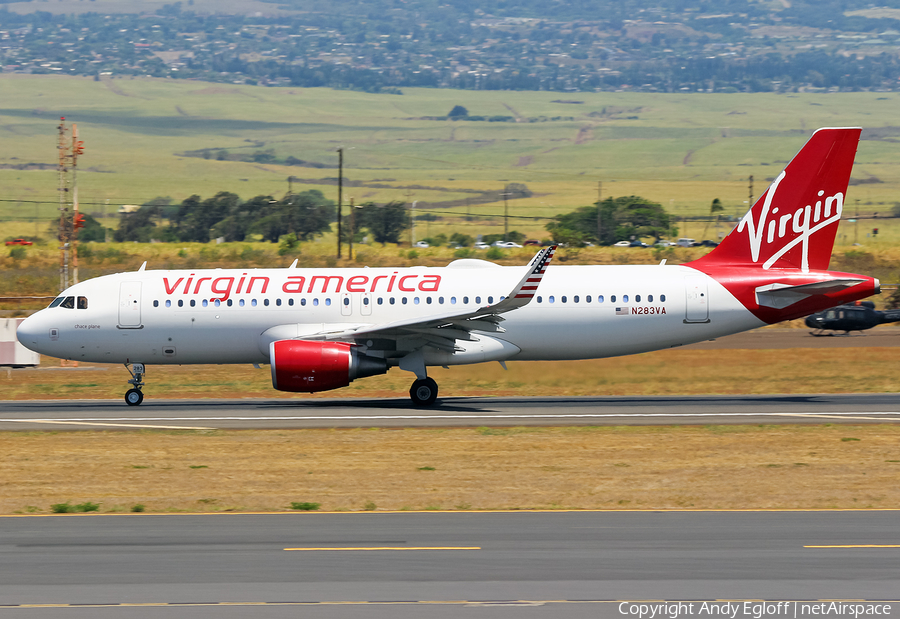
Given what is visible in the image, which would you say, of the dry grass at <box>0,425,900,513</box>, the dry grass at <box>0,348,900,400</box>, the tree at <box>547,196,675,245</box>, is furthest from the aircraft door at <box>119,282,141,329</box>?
the tree at <box>547,196,675,245</box>

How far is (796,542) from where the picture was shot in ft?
46.5

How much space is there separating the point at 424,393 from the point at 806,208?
11.9 m

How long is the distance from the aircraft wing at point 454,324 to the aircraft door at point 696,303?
436 centimetres

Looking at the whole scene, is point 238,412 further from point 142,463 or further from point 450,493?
point 450,493

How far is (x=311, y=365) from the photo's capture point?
2833 cm

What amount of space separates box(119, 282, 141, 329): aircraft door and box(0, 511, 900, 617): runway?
15.1 metres

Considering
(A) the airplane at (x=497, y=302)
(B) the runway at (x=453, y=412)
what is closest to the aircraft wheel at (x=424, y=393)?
(A) the airplane at (x=497, y=302)

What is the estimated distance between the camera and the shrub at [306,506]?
16703 mm

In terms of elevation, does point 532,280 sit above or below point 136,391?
above

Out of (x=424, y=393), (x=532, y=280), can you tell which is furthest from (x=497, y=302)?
(x=424, y=393)

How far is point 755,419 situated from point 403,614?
55.5ft

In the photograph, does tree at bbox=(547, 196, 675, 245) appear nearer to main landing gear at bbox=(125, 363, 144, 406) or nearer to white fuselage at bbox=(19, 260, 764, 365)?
white fuselage at bbox=(19, 260, 764, 365)

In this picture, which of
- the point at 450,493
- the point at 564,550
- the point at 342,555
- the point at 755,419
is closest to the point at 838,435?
the point at 755,419

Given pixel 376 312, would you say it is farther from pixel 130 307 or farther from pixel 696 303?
pixel 696 303
